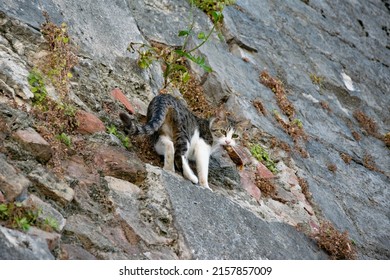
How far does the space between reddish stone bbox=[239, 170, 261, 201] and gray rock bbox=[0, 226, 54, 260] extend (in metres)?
2.72

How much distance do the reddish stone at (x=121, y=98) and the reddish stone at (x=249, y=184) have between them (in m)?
1.40

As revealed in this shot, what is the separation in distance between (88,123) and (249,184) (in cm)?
194

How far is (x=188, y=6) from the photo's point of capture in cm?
762

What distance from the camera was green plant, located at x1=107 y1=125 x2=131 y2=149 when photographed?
4422mm

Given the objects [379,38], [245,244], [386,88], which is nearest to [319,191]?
[245,244]

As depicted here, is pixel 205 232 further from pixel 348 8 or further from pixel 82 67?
pixel 348 8

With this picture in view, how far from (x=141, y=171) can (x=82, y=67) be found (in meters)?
1.41

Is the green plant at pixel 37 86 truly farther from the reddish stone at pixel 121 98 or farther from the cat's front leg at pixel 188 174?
the cat's front leg at pixel 188 174

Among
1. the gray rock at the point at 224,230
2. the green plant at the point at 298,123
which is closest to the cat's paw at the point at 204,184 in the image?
the gray rock at the point at 224,230

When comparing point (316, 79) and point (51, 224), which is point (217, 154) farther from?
point (316, 79)

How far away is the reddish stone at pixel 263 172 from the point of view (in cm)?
573

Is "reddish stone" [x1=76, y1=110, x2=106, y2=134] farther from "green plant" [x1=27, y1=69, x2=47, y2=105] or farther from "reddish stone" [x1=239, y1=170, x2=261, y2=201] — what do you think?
"reddish stone" [x1=239, y1=170, x2=261, y2=201]

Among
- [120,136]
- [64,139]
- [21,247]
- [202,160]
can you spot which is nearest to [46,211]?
[21,247]

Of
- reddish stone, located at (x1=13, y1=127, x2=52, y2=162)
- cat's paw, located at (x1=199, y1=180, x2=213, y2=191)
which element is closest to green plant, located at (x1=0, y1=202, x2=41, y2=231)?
reddish stone, located at (x1=13, y1=127, x2=52, y2=162)
